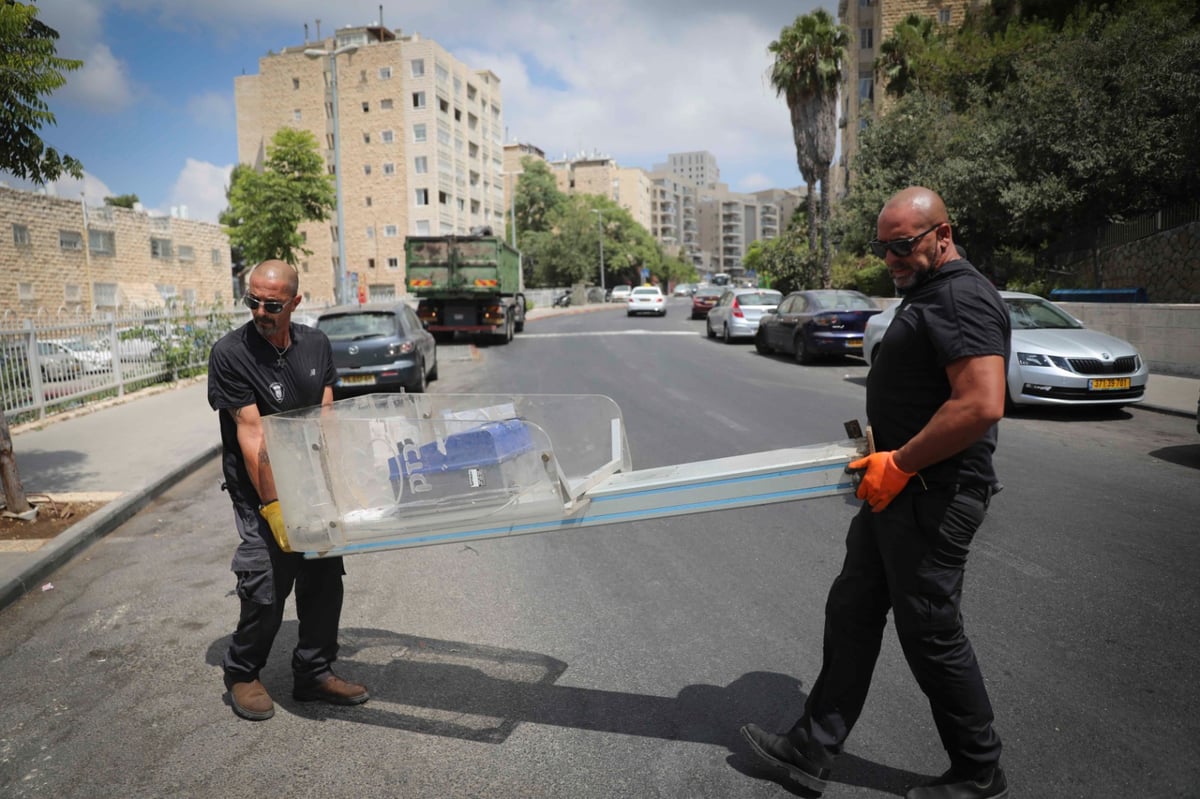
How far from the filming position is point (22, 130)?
6.11 meters

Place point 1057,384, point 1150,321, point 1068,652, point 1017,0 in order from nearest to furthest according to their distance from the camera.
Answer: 1. point 1068,652
2. point 1057,384
3. point 1150,321
4. point 1017,0

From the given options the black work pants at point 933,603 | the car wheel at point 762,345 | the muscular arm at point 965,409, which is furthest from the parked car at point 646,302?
the muscular arm at point 965,409

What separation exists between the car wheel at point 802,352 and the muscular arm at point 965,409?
1480 cm

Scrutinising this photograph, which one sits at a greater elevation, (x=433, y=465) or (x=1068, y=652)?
(x=433, y=465)

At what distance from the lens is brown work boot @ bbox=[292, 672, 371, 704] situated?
11.2 ft

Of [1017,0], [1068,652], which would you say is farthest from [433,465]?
[1017,0]

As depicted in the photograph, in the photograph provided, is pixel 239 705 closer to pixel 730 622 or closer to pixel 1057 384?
pixel 730 622

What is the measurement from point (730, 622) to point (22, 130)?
614 cm

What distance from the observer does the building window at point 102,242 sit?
35.8 meters

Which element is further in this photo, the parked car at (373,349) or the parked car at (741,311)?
the parked car at (741,311)

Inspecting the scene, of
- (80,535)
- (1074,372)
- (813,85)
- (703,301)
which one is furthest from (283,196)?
(1074,372)

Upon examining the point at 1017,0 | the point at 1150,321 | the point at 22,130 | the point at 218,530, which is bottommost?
the point at 218,530

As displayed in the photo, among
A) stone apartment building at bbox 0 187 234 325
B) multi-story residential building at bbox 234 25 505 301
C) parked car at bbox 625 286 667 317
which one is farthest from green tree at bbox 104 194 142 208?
parked car at bbox 625 286 667 317

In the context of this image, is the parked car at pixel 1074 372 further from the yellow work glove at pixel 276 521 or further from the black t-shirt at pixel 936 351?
the yellow work glove at pixel 276 521
